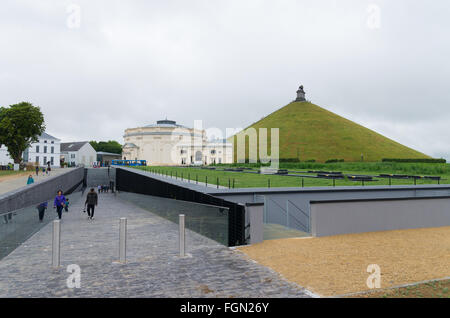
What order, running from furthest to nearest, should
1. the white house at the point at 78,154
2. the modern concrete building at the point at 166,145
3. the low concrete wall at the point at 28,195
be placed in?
1. the modern concrete building at the point at 166,145
2. the white house at the point at 78,154
3. the low concrete wall at the point at 28,195

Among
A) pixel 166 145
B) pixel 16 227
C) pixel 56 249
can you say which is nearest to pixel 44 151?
pixel 166 145

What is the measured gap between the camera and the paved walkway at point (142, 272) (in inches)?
240

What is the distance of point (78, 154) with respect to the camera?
348 ft

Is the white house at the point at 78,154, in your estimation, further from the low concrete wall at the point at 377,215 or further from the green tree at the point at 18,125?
the low concrete wall at the point at 377,215

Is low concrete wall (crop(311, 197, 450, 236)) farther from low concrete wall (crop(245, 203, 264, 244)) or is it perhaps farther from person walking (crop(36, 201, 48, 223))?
person walking (crop(36, 201, 48, 223))

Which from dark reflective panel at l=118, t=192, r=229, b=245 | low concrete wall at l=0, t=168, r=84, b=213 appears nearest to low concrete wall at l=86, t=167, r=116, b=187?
low concrete wall at l=0, t=168, r=84, b=213

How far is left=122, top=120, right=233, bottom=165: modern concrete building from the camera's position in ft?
390

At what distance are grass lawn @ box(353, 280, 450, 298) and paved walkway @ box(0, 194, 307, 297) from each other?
54.4 inches

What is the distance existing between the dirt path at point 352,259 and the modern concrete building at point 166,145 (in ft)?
347

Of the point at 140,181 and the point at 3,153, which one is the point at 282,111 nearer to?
the point at 3,153

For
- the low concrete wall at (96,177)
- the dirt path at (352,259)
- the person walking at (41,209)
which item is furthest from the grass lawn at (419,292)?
the low concrete wall at (96,177)

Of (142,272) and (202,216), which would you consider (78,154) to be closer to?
(202,216)
